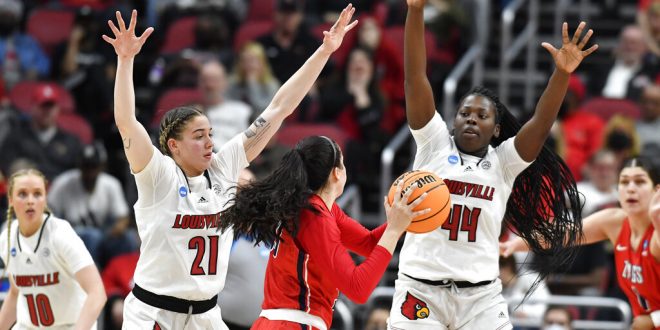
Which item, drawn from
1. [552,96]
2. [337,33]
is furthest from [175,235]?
[552,96]

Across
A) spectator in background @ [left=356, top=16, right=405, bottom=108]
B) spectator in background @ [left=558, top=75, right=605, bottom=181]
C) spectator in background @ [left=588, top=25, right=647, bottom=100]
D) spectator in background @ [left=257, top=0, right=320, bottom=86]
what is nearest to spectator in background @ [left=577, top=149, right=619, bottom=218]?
spectator in background @ [left=558, top=75, right=605, bottom=181]

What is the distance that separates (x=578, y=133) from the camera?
1216cm

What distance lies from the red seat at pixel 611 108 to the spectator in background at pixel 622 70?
0.22 m

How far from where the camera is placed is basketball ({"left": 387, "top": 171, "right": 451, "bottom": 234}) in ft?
20.0

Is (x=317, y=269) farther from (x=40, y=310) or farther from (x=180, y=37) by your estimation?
(x=180, y=37)

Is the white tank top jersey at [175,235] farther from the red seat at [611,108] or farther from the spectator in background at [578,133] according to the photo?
the red seat at [611,108]

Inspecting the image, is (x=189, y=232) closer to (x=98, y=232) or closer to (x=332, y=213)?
(x=332, y=213)

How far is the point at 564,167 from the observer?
7.41m

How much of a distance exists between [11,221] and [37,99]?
5.02 metres

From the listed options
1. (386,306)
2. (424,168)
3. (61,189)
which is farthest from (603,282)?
(61,189)

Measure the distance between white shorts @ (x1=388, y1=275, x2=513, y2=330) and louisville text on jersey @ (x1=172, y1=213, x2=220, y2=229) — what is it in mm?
1179

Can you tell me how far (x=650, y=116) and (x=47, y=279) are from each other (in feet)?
22.9

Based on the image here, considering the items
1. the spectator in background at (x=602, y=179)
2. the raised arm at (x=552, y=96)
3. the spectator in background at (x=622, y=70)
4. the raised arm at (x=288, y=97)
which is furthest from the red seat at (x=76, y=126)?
the raised arm at (x=552, y=96)

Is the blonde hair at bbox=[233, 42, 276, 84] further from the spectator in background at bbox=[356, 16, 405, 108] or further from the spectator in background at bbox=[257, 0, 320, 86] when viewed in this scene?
the spectator in background at bbox=[356, 16, 405, 108]
